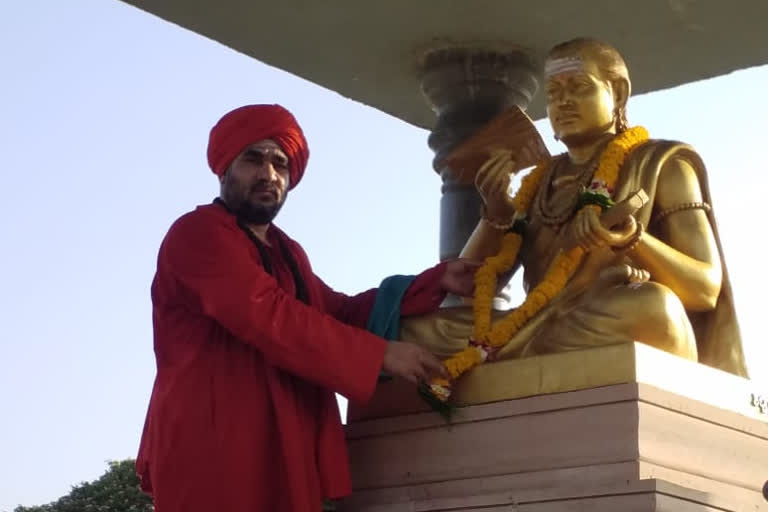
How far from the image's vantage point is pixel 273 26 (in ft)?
19.8

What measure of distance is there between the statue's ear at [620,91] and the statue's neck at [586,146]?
10 cm

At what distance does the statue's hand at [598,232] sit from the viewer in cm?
421

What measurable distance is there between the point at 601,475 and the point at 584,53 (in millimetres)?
1380

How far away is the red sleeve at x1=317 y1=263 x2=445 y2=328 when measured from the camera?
4.70 metres

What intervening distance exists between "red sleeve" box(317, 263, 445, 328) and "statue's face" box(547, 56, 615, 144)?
23.5 inches

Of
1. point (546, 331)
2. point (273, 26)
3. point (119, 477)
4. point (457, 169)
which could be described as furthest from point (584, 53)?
point (119, 477)

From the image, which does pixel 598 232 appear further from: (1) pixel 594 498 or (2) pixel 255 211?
(2) pixel 255 211

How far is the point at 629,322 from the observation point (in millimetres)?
4145

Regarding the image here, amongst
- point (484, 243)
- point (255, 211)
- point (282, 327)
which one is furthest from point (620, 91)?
point (282, 327)

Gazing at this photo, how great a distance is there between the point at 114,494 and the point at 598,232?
1157 cm

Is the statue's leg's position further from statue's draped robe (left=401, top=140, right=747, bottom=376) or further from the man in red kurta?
the man in red kurta

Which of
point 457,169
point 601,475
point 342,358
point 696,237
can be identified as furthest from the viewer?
point 457,169

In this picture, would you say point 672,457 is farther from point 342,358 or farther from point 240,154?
point 240,154

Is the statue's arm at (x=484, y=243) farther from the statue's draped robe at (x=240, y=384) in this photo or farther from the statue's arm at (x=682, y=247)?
the statue's draped robe at (x=240, y=384)
